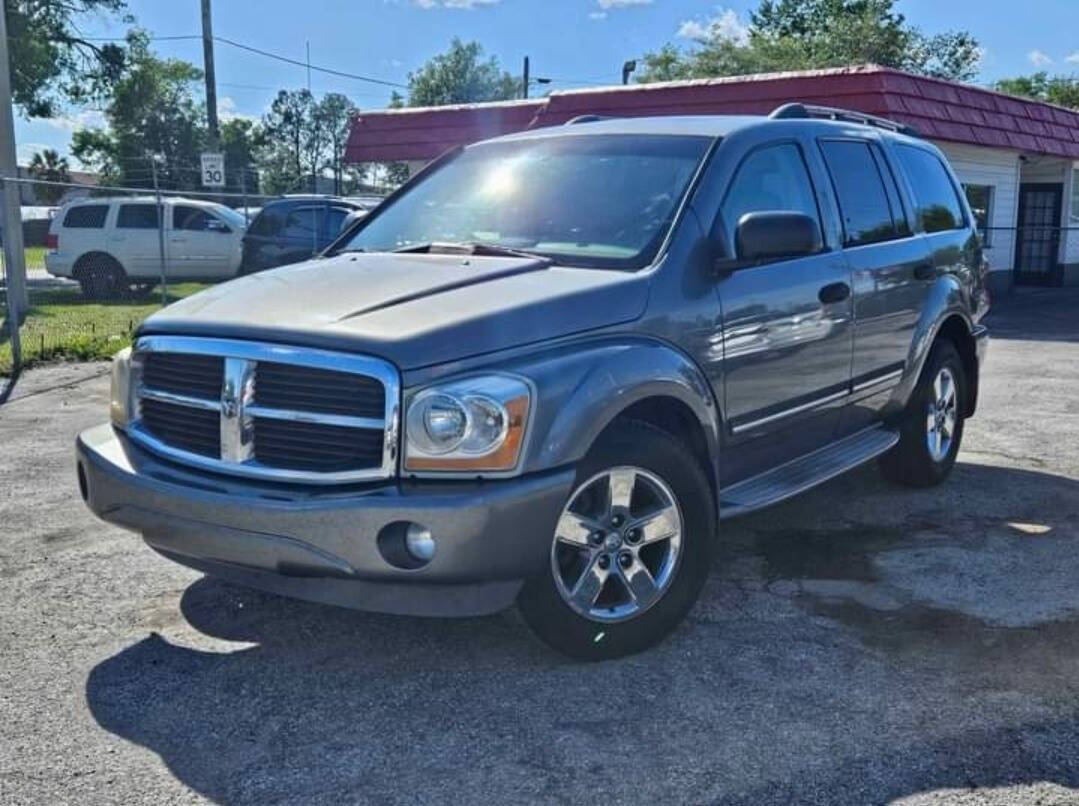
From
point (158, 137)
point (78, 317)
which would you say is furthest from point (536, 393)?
point (158, 137)

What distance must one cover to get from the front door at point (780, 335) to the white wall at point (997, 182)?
14.9 meters

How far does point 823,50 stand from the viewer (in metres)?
40.2

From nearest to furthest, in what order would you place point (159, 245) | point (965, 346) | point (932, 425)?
point (932, 425) < point (965, 346) < point (159, 245)

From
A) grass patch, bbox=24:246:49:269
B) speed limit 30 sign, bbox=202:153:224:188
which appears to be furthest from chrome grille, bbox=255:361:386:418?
grass patch, bbox=24:246:49:269

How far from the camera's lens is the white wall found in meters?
19.1

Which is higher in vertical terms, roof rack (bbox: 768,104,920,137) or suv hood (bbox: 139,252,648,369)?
roof rack (bbox: 768,104,920,137)

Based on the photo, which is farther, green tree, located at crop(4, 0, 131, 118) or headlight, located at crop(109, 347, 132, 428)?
green tree, located at crop(4, 0, 131, 118)

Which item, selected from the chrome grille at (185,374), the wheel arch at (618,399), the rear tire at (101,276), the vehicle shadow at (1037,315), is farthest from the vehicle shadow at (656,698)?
the rear tire at (101,276)

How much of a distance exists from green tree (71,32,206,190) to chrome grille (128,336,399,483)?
44.8 metres

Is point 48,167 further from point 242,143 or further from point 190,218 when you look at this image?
point 190,218

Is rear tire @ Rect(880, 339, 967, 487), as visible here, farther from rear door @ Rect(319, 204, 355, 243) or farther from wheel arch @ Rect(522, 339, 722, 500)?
rear door @ Rect(319, 204, 355, 243)

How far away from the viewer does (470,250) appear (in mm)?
4508

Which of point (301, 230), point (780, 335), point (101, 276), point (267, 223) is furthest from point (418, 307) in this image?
point (101, 276)

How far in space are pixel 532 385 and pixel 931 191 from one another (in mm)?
3987
